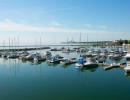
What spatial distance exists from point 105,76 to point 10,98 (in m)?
16.4

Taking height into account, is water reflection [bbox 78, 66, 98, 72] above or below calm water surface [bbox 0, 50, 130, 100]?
above

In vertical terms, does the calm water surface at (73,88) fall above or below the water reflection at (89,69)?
below

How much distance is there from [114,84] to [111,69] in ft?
37.0

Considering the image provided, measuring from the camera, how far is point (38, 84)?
2923 centimetres

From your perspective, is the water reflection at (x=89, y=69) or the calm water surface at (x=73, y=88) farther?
the water reflection at (x=89, y=69)

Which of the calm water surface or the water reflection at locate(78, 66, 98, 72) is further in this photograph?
the water reflection at locate(78, 66, 98, 72)

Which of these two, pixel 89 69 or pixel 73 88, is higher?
pixel 89 69

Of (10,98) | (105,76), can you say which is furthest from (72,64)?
(10,98)

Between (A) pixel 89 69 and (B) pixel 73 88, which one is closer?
(B) pixel 73 88

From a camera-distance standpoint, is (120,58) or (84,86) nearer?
(84,86)

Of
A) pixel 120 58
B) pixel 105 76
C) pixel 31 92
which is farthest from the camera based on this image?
pixel 120 58

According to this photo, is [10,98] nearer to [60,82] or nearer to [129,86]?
[60,82]

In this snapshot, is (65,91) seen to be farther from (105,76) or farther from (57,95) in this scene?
(105,76)

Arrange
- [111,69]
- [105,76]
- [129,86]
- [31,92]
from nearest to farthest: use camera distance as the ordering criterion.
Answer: [31,92]
[129,86]
[105,76]
[111,69]
